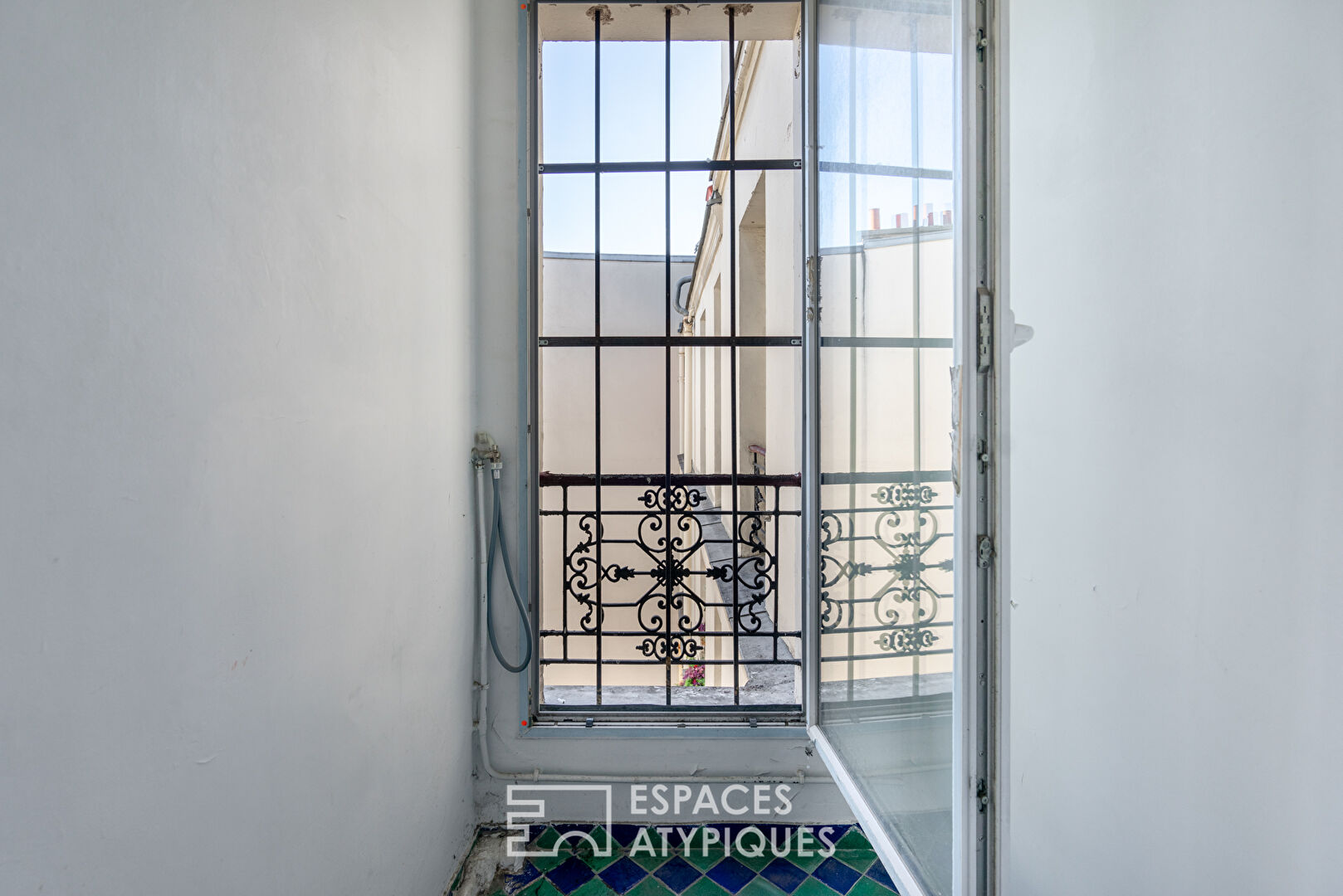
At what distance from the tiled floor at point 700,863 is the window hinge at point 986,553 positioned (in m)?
1.29

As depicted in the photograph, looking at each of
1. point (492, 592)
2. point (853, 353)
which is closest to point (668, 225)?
point (853, 353)

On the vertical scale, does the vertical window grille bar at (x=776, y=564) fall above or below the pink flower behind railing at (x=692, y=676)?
above

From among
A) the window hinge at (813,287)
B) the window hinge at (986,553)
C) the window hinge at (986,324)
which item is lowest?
the window hinge at (986,553)

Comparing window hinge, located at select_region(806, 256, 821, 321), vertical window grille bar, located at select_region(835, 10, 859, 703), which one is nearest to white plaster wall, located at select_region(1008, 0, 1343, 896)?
vertical window grille bar, located at select_region(835, 10, 859, 703)

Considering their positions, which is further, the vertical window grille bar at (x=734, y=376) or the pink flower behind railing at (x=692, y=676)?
the pink flower behind railing at (x=692, y=676)

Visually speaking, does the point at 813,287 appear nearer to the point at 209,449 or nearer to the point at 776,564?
the point at 776,564

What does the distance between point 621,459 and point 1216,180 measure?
667cm

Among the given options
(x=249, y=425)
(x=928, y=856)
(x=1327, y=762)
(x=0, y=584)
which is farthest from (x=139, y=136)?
(x=1327, y=762)

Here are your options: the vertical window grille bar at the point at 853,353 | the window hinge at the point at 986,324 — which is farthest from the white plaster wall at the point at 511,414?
the window hinge at the point at 986,324

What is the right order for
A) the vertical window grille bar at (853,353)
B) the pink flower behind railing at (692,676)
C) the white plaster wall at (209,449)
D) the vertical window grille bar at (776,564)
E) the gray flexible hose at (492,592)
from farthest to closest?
the pink flower behind railing at (692,676)
the vertical window grille bar at (776,564)
the gray flexible hose at (492,592)
the vertical window grille bar at (853,353)
the white plaster wall at (209,449)

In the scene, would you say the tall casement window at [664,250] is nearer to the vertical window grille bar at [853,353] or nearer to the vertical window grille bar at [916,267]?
the vertical window grille bar at [853,353]

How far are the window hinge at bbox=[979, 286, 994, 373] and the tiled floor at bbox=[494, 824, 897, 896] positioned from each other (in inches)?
59.2

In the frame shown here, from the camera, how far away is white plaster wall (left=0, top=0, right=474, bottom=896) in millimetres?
589

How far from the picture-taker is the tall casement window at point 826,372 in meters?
0.84
